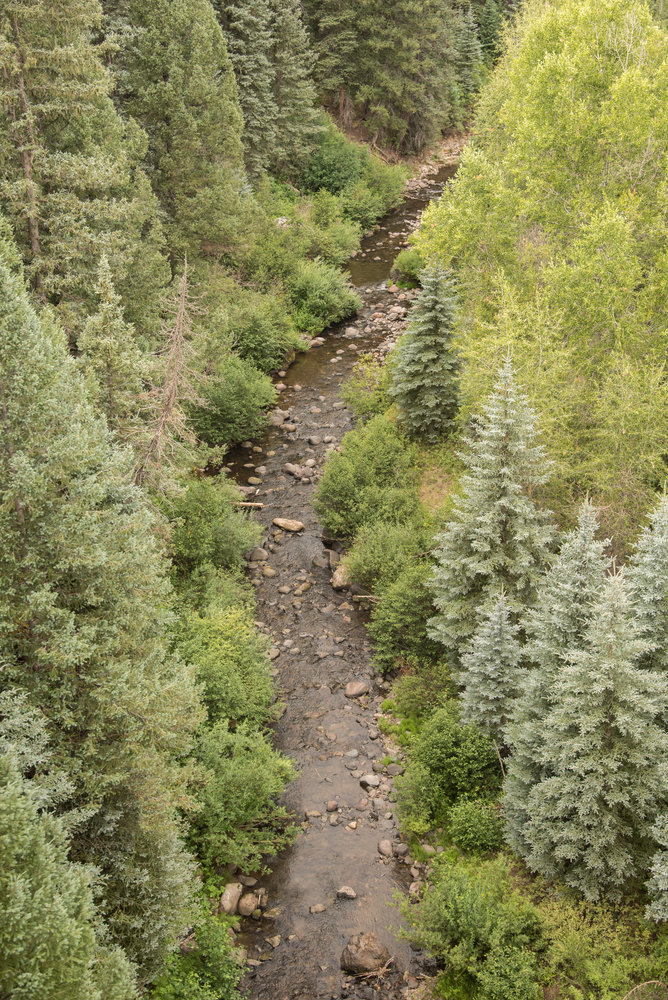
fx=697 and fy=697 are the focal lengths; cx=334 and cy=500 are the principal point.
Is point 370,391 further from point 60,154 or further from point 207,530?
point 60,154

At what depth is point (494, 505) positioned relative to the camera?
553 inches

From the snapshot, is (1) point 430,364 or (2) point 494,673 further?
(1) point 430,364

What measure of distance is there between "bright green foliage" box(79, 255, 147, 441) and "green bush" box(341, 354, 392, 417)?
38.8 feet

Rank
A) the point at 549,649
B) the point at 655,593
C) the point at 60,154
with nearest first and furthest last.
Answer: the point at 655,593
the point at 549,649
the point at 60,154

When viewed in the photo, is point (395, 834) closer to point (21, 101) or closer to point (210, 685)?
point (210, 685)

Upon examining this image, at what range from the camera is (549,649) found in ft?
36.2

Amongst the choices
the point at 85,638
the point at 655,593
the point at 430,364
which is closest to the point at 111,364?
the point at 85,638

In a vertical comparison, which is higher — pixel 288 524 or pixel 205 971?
pixel 288 524

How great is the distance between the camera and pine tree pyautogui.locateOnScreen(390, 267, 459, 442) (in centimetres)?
2133

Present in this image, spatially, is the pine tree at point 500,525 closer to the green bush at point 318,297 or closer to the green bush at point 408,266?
the green bush at point 318,297

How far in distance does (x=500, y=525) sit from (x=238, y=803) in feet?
24.2

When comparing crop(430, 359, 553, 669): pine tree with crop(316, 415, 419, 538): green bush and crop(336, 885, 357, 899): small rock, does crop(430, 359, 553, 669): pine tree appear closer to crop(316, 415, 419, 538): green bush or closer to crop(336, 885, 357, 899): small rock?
crop(336, 885, 357, 899): small rock

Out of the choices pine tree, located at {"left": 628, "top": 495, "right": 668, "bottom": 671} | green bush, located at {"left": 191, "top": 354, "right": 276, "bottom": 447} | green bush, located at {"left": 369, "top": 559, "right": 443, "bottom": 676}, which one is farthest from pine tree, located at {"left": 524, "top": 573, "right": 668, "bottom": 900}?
green bush, located at {"left": 191, "top": 354, "right": 276, "bottom": 447}

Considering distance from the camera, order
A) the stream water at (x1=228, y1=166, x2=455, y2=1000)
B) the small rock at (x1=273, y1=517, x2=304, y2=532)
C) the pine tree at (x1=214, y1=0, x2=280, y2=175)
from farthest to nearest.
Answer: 1. the pine tree at (x1=214, y1=0, x2=280, y2=175)
2. the small rock at (x1=273, y1=517, x2=304, y2=532)
3. the stream water at (x1=228, y1=166, x2=455, y2=1000)
